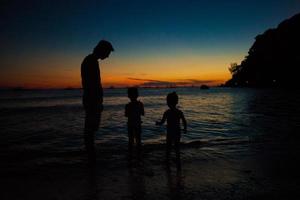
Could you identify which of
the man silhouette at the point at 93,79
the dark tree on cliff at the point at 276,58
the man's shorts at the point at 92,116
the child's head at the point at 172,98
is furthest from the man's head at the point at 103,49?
the dark tree on cliff at the point at 276,58

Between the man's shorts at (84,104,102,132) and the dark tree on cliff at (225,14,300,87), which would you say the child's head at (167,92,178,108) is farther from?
the dark tree on cliff at (225,14,300,87)

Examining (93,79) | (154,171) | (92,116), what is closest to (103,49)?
(93,79)

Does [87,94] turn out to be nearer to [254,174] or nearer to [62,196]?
[62,196]

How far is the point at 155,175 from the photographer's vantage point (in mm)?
5277

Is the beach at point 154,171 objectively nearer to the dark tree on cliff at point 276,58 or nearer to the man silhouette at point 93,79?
the man silhouette at point 93,79

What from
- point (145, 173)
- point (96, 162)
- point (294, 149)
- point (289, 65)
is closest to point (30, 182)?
point (96, 162)

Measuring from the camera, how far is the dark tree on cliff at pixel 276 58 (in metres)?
→ 89.8

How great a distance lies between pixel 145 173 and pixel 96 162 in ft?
5.53

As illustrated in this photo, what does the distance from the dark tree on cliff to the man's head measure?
92.9m

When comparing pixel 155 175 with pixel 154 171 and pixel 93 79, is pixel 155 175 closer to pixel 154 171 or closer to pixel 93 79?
pixel 154 171

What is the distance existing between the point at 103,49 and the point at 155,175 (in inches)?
118

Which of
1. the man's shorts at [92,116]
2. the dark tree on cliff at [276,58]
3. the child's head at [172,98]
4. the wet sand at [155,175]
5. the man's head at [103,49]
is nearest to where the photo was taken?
the wet sand at [155,175]

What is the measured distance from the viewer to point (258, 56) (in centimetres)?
11169

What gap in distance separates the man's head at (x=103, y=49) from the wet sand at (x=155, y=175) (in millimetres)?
2624
